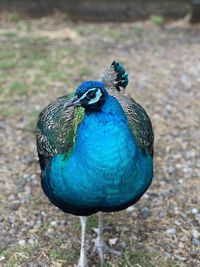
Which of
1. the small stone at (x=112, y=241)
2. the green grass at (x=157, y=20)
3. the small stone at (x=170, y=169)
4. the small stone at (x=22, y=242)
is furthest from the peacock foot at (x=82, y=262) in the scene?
the green grass at (x=157, y=20)

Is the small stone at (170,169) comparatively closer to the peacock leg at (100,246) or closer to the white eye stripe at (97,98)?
the peacock leg at (100,246)

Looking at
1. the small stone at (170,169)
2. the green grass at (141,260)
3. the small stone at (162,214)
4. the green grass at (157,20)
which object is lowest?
the green grass at (141,260)

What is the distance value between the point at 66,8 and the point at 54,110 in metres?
3.92

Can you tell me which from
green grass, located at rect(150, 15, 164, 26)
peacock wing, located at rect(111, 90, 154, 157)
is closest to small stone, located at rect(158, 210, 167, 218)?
peacock wing, located at rect(111, 90, 154, 157)

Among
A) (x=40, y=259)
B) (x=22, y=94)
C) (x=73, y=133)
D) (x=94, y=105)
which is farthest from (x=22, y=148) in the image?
(x=94, y=105)

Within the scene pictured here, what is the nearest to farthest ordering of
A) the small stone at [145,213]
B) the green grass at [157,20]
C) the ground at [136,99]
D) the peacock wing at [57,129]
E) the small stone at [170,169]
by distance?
the peacock wing at [57,129]
the ground at [136,99]
the small stone at [145,213]
the small stone at [170,169]
the green grass at [157,20]

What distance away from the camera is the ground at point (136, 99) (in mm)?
2992

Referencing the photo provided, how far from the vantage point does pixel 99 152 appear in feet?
7.32

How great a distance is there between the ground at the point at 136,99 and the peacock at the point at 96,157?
1.90 ft

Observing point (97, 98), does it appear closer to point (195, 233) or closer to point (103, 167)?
point (103, 167)

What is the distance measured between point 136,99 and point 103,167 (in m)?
2.42

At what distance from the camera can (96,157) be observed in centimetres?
224

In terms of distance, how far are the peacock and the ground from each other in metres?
0.58

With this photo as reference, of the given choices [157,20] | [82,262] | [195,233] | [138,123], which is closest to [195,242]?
[195,233]
